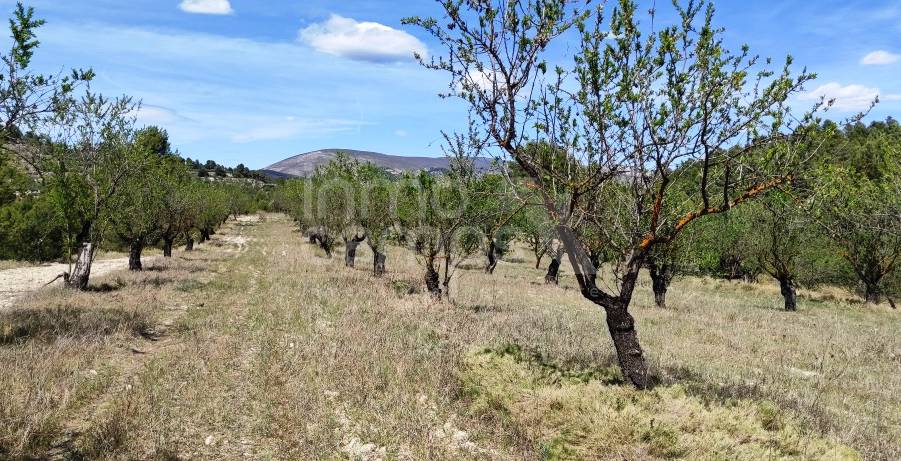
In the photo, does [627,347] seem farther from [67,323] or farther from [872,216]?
[872,216]

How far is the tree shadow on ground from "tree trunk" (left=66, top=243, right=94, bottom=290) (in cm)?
460

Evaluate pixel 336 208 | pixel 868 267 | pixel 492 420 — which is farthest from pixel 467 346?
pixel 868 267

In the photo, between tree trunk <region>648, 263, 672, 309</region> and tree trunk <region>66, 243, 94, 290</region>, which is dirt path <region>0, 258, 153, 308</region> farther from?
tree trunk <region>648, 263, 672, 309</region>

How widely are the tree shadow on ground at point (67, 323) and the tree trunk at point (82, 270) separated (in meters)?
4.60

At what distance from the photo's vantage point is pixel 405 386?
8922 mm

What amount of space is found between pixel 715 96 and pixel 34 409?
10647 millimetres

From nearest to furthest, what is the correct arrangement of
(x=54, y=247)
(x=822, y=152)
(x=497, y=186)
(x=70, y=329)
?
1. (x=822, y=152)
2. (x=70, y=329)
3. (x=497, y=186)
4. (x=54, y=247)

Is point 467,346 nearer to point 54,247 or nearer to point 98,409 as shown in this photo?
point 98,409

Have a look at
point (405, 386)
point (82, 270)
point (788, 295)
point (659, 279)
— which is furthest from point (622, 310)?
point (788, 295)

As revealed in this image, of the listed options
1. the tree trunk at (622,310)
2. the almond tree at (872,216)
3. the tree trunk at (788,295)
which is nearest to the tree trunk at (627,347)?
the tree trunk at (622,310)

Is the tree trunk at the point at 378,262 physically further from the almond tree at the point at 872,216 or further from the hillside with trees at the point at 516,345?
the almond tree at the point at 872,216

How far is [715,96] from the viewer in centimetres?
698

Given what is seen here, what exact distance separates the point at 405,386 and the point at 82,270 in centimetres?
1694

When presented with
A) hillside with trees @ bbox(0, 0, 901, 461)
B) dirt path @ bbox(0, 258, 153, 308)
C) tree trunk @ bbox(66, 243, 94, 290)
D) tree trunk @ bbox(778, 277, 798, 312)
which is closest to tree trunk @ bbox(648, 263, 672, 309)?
hillside with trees @ bbox(0, 0, 901, 461)
